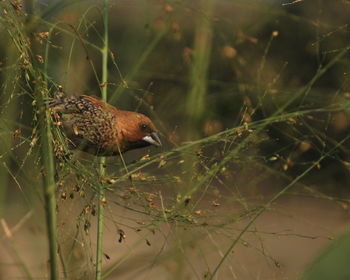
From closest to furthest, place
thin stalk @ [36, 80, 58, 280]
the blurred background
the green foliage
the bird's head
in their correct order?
the green foliage < thin stalk @ [36, 80, 58, 280] < the blurred background < the bird's head

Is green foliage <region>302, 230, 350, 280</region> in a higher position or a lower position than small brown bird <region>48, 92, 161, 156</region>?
higher

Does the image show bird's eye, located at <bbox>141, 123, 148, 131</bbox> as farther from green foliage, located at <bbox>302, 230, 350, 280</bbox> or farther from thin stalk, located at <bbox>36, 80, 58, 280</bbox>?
green foliage, located at <bbox>302, 230, 350, 280</bbox>

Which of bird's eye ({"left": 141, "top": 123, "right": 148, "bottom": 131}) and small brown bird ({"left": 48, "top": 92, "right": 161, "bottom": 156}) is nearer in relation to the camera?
small brown bird ({"left": 48, "top": 92, "right": 161, "bottom": 156})

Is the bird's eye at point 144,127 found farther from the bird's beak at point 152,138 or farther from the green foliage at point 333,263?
the green foliage at point 333,263

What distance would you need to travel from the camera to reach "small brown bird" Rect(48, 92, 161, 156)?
1.70 meters

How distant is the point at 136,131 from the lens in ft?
6.73

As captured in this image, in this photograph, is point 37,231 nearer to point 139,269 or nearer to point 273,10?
point 139,269

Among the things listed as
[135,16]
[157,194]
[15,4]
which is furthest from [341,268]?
[135,16]

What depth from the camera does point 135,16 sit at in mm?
1881

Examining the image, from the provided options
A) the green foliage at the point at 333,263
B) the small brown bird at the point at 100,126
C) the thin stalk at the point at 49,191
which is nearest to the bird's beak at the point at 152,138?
the small brown bird at the point at 100,126

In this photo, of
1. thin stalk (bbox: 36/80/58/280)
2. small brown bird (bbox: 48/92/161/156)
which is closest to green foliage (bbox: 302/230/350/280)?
thin stalk (bbox: 36/80/58/280)

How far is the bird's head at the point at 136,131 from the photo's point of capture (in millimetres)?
2041

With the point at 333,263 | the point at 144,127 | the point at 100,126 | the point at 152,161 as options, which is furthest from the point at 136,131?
the point at 333,263

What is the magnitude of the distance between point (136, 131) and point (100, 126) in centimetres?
24
